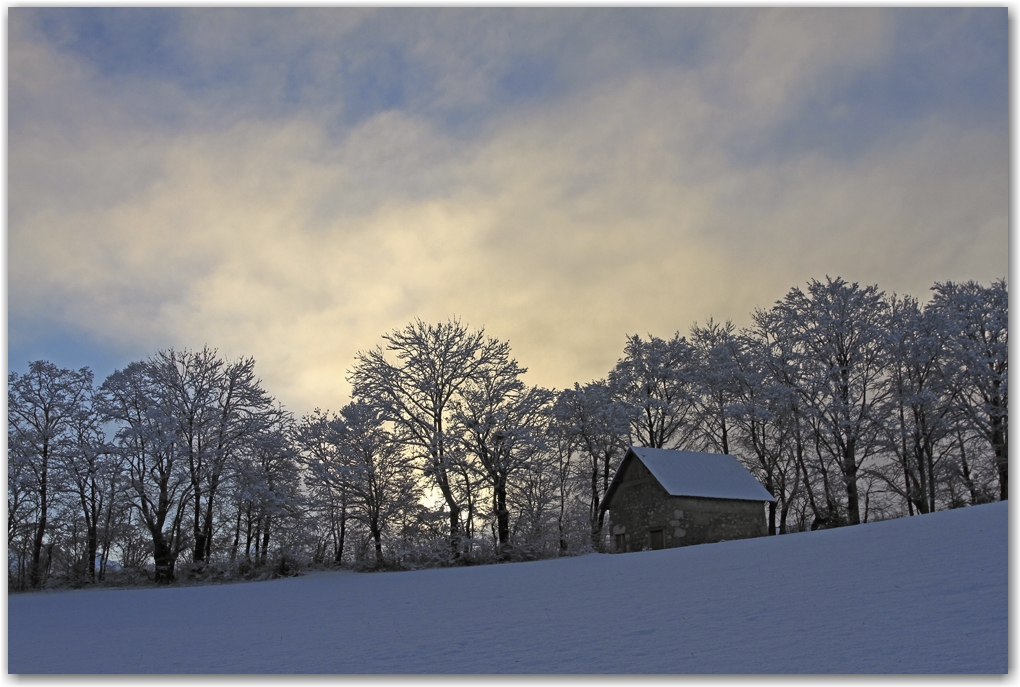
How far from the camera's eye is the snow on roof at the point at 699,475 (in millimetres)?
30078

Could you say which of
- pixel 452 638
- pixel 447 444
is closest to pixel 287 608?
pixel 452 638

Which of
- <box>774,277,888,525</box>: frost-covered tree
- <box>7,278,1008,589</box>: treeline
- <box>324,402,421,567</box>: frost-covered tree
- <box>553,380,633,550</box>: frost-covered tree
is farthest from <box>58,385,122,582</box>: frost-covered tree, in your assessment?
<box>774,277,888,525</box>: frost-covered tree

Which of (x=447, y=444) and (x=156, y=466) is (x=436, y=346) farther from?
(x=156, y=466)

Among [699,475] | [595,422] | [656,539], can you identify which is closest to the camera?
[656,539]

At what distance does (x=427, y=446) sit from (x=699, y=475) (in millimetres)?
12235

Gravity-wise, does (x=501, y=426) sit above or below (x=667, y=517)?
above

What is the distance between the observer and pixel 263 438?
34.9 meters

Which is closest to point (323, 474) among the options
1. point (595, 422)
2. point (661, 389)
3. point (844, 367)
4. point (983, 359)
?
point (595, 422)

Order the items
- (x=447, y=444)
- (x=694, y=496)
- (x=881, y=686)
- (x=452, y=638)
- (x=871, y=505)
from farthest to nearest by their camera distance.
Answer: (x=871, y=505) → (x=447, y=444) → (x=694, y=496) → (x=452, y=638) → (x=881, y=686)

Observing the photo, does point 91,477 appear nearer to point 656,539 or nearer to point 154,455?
point 154,455

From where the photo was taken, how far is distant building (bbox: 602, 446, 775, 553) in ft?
96.9

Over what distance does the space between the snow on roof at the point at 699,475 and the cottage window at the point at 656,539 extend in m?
1.96

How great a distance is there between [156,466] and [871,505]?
36716 millimetres

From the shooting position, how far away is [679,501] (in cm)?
2956
